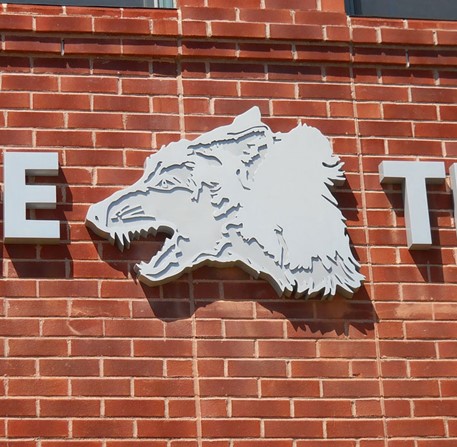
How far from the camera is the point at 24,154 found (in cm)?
666

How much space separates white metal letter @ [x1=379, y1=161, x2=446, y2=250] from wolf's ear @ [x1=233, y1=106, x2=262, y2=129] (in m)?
0.60

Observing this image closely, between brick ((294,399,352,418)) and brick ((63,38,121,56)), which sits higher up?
brick ((63,38,121,56))

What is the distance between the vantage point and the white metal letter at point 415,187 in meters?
6.83

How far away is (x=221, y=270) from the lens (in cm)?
666

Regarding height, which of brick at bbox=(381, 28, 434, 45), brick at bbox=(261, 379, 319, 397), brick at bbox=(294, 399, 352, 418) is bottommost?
brick at bbox=(294, 399, 352, 418)

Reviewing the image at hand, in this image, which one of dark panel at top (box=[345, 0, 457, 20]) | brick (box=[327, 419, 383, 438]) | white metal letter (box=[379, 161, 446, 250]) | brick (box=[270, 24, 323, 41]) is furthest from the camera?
dark panel at top (box=[345, 0, 457, 20])

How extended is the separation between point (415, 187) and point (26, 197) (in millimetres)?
1740

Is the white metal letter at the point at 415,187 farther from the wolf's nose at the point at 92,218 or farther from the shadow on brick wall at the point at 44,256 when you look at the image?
the shadow on brick wall at the point at 44,256

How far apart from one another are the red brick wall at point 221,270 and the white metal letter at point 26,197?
0.07 metres

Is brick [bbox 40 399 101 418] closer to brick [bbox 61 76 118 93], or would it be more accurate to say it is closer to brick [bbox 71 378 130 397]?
brick [bbox 71 378 130 397]

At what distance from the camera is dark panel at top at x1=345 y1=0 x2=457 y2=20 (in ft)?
24.3

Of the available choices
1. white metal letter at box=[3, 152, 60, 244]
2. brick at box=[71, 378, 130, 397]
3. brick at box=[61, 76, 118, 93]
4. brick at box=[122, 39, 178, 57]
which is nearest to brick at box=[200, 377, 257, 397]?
brick at box=[71, 378, 130, 397]

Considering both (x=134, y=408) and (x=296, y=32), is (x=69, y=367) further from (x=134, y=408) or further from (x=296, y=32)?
(x=296, y=32)

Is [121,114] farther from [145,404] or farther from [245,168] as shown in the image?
[145,404]
